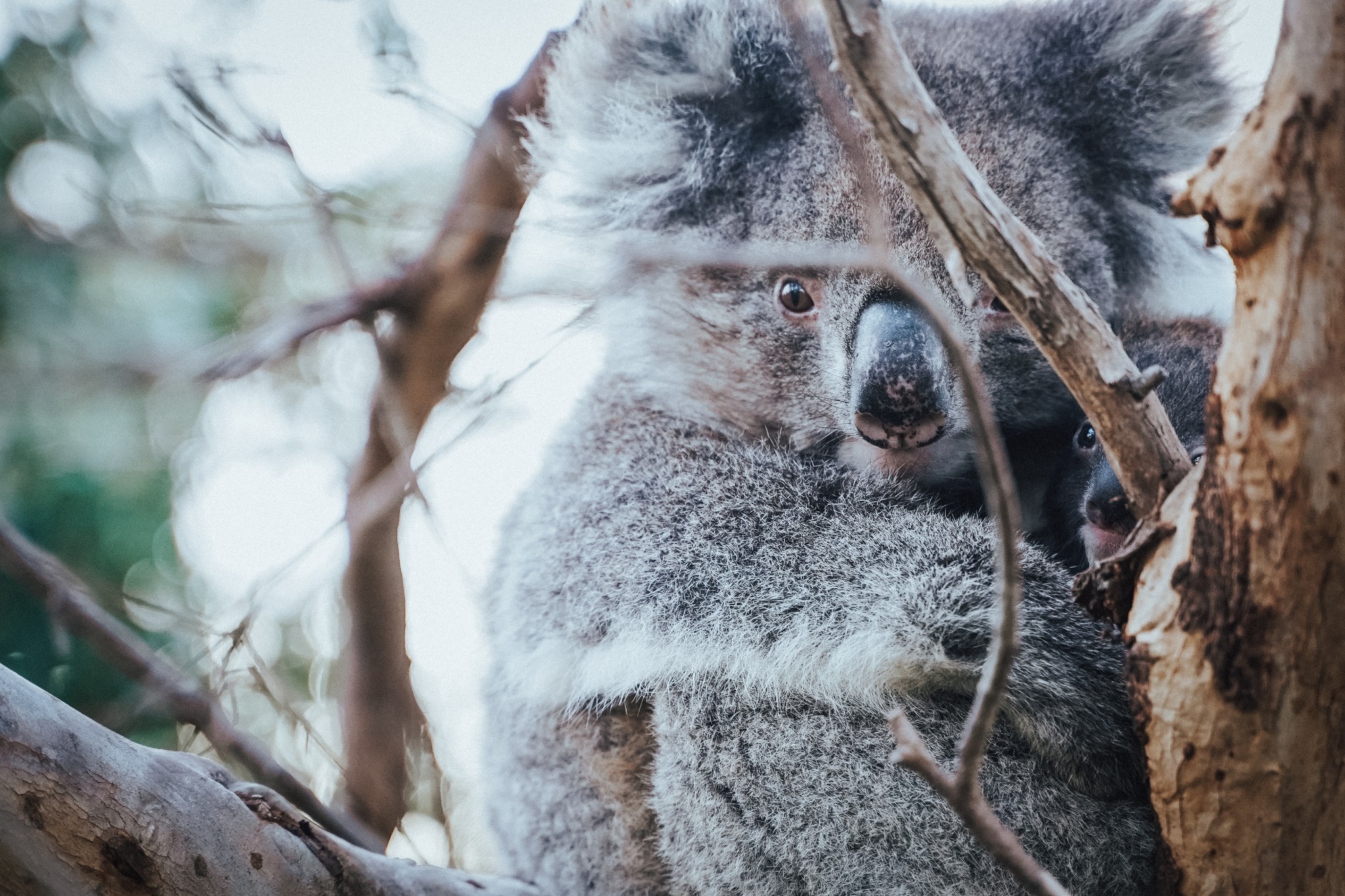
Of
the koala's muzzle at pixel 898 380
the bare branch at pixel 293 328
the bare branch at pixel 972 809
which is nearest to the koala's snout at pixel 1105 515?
the koala's muzzle at pixel 898 380

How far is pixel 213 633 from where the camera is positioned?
88.8 inches

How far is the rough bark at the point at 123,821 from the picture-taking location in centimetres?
132

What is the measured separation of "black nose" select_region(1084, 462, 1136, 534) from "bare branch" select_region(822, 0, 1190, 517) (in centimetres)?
40

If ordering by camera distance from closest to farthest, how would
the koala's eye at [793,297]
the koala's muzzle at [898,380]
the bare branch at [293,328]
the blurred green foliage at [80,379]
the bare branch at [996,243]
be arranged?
the bare branch at [996,243], the koala's muzzle at [898,380], the koala's eye at [793,297], the bare branch at [293,328], the blurred green foliage at [80,379]

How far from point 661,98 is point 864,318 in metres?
0.74

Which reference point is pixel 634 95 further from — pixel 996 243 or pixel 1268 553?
pixel 1268 553

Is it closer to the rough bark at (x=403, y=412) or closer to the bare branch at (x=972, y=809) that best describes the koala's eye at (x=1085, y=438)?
the bare branch at (x=972, y=809)

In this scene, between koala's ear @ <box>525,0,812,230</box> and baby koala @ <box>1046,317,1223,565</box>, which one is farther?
koala's ear @ <box>525,0,812,230</box>

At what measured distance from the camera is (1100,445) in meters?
1.91

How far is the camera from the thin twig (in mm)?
2082

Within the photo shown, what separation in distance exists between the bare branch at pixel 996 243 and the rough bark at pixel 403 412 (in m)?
1.73

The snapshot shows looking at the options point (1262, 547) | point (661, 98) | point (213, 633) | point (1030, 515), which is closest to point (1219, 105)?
point (1030, 515)

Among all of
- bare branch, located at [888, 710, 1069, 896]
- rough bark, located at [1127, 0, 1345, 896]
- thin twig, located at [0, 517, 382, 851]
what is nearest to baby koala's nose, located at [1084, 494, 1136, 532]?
rough bark, located at [1127, 0, 1345, 896]

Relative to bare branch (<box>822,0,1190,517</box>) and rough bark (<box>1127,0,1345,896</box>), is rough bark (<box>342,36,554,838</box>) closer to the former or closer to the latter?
bare branch (<box>822,0,1190,517</box>)
